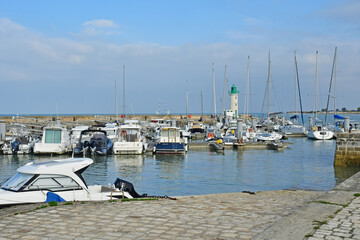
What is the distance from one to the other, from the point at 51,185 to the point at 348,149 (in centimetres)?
2004

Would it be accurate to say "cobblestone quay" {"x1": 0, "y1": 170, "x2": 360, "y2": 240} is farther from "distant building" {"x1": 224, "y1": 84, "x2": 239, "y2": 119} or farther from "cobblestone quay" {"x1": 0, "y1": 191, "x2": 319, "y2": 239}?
"distant building" {"x1": 224, "y1": 84, "x2": 239, "y2": 119}

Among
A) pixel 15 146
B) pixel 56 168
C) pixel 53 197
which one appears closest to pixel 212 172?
pixel 56 168

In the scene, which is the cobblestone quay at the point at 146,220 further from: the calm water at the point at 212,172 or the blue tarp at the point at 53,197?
the calm water at the point at 212,172

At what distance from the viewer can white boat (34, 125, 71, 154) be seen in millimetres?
32844

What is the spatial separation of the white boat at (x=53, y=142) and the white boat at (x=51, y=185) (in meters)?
22.3

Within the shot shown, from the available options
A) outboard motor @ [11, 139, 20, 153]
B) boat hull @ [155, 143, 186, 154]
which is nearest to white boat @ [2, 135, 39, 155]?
outboard motor @ [11, 139, 20, 153]

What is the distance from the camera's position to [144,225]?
727 centimetres

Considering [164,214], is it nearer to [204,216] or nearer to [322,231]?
[204,216]

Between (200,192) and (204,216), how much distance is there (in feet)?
34.4

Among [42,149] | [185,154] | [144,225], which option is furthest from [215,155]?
[144,225]

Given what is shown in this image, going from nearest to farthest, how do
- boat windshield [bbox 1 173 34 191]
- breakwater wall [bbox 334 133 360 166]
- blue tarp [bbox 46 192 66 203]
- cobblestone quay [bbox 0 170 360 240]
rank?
cobblestone quay [bbox 0 170 360 240] < blue tarp [bbox 46 192 66 203] < boat windshield [bbox 1 173 34 191] < breakwater wall [bbox 334 133 360 166]

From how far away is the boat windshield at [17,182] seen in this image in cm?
1093

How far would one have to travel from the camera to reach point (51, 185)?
1106cm

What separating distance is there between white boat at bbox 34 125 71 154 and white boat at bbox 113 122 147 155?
4.53 m
